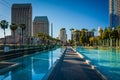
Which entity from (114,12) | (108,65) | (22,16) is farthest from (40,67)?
(114,12)

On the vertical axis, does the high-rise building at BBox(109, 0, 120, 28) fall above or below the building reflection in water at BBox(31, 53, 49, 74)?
above

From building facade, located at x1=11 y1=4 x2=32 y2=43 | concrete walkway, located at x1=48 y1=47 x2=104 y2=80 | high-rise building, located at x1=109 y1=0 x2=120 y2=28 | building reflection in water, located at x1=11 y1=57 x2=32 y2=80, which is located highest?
high-rise building, located at x1=109 y1=0 x2=120 y2=28

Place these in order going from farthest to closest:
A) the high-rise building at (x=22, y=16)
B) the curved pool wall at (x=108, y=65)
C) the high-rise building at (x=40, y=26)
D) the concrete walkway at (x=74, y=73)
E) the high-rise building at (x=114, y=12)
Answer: the high-rise building at (x=114, y=12) → the high-rise building at (x=40, y=26) → the high-rise building at (x=22, y=16) → the curved pool wall at (x=108, y=65) → the concrete walkway at (x=74, y=73)

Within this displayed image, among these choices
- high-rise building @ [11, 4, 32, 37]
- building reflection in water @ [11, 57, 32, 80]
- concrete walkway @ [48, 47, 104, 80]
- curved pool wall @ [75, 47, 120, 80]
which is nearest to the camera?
concrete walkway @ [48, 47, 104, 80]

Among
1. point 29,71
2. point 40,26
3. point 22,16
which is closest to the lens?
point 29,71

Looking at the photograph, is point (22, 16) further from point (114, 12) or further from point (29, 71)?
point (29, 71)

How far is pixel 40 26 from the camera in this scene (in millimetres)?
156500

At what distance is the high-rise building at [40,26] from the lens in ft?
480

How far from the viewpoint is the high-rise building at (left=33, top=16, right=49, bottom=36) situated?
146m

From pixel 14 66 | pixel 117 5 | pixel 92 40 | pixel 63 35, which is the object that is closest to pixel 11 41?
pixel 92 40

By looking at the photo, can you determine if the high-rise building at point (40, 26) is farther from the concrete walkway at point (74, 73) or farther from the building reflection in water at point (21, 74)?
the building reflection in water at point (21, 74)

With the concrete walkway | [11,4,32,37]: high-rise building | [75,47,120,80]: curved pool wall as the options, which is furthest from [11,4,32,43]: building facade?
the concrete walkway

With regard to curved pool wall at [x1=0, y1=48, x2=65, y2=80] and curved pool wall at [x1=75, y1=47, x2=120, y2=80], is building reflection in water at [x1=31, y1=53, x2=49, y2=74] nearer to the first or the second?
curved pool wall at [x1=0, y1=48, x2=65, y2=80]

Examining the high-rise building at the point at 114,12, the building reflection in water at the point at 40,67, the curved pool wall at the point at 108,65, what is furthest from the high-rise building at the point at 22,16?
the building reflection in water at the point at 40,67
